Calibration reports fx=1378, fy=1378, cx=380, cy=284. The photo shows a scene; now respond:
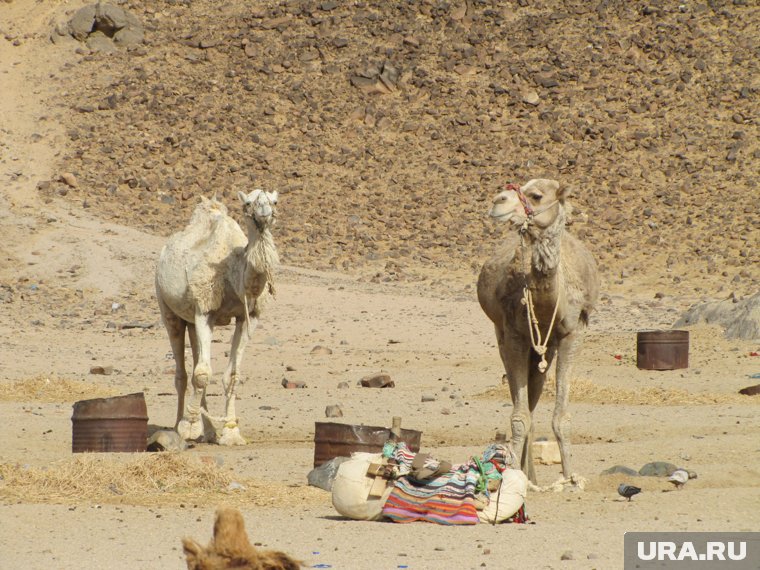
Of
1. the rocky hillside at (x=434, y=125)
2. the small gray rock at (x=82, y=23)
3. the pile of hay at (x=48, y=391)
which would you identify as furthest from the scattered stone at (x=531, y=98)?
the pile of hay at (x=48, y=391)

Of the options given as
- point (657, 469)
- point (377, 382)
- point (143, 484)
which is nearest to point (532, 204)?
point (657, 469)

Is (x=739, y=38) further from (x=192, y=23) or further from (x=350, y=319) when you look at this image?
(x=350, y=319)

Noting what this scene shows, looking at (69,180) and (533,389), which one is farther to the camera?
(69,180)

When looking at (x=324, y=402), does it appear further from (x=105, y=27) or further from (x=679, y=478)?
(x=105, y=27)

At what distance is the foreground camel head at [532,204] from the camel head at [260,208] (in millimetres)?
4039

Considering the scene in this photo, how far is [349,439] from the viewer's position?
460 inches

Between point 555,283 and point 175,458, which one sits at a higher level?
point 555,283

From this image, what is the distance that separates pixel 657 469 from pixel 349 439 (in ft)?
8.45

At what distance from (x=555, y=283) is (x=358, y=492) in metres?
2.40

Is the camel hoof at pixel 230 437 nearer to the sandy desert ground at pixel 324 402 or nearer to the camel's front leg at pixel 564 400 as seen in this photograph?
the sandy desert ground at pixel 324 402

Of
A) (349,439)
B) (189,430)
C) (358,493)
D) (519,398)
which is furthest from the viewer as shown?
(189,430)

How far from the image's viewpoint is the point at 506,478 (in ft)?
30.3

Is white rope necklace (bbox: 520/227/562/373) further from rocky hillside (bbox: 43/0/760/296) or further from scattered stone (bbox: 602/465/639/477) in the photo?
rocky hillside (bbox: 43/0/760/296)

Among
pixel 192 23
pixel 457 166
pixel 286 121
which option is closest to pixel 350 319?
pixel 457 166
